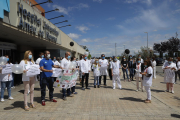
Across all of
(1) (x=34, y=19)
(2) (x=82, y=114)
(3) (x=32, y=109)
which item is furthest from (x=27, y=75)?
(1) (x=34, y=19)

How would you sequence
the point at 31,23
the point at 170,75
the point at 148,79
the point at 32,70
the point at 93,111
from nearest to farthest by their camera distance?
the point at 93,111, the point at 32,70, the point at 148,79, the point at 170,75, the point at 31,23

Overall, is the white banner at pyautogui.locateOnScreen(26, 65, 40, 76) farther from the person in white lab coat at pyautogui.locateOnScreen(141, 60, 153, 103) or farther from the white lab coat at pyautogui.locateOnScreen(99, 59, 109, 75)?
the white lab coat at pyautogui.locateOnScreen(99, 59, 109, 75)

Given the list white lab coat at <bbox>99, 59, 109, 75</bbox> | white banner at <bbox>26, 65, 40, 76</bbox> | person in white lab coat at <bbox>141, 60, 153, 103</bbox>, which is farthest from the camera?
white lab coat at <bbox>99, 59, 109, 75</bbox>

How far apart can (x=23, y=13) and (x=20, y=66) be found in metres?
5.86

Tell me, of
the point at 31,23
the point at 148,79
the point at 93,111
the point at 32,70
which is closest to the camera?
the point at 93,111

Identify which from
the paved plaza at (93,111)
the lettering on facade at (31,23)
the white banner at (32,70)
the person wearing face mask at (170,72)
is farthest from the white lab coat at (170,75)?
the lettering on facade at (31,23)

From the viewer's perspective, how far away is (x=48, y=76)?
5.08 m

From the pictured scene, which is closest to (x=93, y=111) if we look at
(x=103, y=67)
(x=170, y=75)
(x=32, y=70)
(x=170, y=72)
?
(x=32, y=70)

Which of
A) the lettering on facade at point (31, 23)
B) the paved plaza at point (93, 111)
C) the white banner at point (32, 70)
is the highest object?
the lettering on facade at point (31, 23)

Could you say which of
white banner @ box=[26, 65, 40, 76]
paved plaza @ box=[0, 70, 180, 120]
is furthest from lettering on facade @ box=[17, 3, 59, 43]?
paved plaza @ box=[0, 70, 180, 120]

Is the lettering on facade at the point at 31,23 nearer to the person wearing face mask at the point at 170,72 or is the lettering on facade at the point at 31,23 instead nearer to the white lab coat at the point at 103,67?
the white lab coat at the point at 103,67

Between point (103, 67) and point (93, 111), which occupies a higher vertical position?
point (103, 67)

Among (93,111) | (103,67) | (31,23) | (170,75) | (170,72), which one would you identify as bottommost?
(93,111)

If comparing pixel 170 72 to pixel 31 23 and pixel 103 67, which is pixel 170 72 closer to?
pixel 103 67
